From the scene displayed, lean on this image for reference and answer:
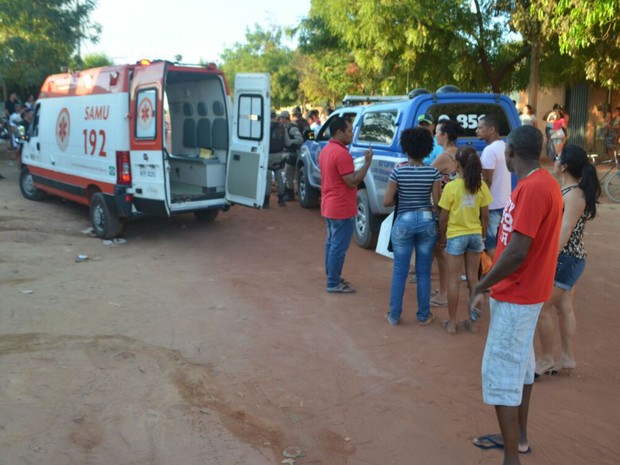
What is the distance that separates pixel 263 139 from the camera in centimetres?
821

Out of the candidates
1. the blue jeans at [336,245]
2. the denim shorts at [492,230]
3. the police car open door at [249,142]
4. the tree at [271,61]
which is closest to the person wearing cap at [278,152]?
the police car open door at [249,142]

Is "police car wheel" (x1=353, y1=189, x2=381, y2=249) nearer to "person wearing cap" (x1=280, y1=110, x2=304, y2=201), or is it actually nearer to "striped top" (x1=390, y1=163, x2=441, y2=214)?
"striped top" (x1=390, y1=163, x2=441, y2=214)

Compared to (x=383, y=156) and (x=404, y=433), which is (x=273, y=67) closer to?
(x=383, y=156)

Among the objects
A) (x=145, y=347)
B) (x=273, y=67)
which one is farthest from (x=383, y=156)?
(x=273, y=67)

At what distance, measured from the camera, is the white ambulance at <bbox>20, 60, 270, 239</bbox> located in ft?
26.5

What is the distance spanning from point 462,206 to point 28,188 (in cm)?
951

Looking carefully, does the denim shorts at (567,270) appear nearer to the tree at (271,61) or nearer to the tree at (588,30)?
the tree at (588,30)

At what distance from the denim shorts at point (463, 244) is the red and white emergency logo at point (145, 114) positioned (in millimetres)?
4535

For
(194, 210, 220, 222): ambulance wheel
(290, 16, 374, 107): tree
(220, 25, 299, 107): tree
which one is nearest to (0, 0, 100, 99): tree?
(290, 16, 374, 107): tree

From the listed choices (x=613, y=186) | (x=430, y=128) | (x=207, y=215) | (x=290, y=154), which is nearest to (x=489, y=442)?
(x=430, y=128)

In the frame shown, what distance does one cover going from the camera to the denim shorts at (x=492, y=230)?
19.5ft

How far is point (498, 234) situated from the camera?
364 centimetres

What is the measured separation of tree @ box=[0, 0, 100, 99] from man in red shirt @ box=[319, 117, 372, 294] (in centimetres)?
1295

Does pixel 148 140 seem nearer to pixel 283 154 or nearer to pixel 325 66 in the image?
pixel 283 154
